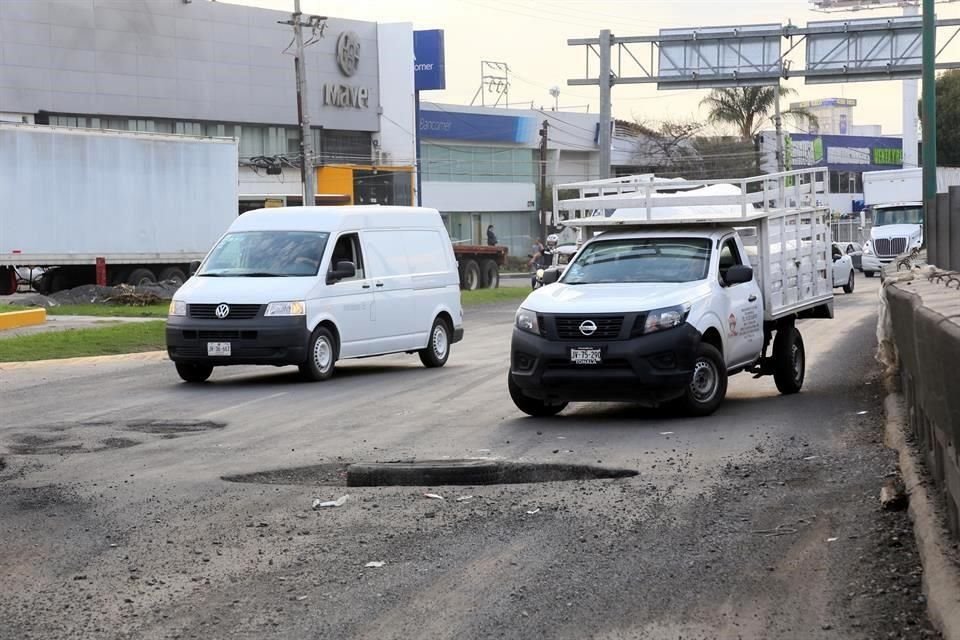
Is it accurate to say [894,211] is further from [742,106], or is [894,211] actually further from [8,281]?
[8,281]

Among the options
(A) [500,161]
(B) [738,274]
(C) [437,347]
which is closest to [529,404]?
(B) [738,274]

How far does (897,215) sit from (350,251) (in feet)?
128

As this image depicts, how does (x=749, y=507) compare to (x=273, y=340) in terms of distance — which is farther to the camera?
(x=273, y=340)

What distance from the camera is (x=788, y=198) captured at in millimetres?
15750

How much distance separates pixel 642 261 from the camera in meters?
13.8

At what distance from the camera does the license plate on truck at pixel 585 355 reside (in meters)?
12.4

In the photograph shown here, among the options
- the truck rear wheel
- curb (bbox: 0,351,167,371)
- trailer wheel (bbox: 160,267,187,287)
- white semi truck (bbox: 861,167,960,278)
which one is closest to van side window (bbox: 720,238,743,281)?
the truck rear wheel

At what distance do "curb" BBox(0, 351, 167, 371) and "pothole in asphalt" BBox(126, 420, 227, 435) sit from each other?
689 cm

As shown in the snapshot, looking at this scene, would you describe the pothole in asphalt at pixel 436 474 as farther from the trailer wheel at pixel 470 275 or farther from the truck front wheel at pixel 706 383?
the trailer wheel at pixel 470 275

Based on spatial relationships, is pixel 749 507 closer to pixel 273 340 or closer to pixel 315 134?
pixel 273 340

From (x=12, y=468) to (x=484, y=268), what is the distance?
118 ft

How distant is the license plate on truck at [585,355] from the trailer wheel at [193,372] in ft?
20.1

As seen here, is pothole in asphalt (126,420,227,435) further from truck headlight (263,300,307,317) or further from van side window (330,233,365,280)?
van side window (330,233,365,280)

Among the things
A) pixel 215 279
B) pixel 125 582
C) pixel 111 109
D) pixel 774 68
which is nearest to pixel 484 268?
pixel 774 68
